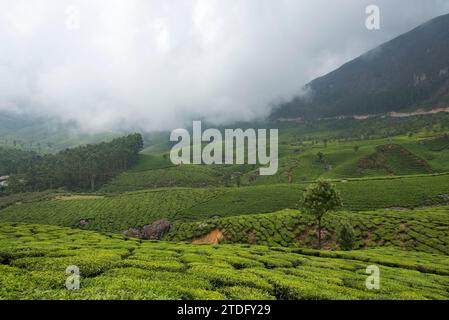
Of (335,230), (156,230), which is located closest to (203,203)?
(156,230)

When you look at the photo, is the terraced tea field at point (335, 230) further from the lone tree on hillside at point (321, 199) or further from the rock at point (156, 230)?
the lone tree on hillside at point (321, 199)

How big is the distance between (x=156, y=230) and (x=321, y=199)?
5355 cm

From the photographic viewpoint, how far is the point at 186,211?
107562mm

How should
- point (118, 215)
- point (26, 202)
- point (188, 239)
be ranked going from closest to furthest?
point (188, 239), point (118, 215), point (26, 202)

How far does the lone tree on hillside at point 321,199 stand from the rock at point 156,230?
1901 inches

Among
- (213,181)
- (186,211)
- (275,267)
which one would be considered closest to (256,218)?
(186,211)

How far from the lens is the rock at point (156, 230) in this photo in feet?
291

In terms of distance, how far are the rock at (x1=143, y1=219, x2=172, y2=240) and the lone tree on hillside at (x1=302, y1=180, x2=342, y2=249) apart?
158 ft

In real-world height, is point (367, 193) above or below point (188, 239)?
above

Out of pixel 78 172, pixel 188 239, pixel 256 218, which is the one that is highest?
pixel 78 172

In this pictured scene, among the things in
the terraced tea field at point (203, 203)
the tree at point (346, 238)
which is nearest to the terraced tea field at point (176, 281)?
the tree at point (346, 238)

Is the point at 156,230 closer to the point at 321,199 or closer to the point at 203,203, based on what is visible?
the point at 203,203

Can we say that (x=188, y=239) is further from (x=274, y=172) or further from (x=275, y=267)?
(x=274, y=172)
